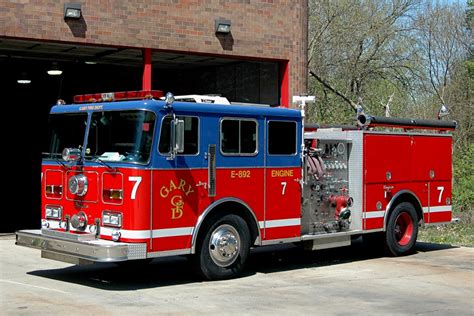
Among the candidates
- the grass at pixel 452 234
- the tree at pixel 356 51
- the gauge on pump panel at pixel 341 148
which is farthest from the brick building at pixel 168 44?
the tree at pixel 356 51

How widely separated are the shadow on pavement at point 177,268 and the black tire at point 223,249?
26 cm

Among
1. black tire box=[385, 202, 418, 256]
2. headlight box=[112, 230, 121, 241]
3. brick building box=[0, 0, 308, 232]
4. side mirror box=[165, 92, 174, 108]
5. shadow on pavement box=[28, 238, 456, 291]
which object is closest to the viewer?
headlight box=[112, 230, 121, 241]

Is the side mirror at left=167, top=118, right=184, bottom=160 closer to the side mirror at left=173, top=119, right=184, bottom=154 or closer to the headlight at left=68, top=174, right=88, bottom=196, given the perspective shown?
the side mirror at left=173, top=119, right=184, bottom=154

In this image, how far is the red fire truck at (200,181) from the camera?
380 inches

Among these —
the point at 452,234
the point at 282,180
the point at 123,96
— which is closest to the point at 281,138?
the point at 282,180

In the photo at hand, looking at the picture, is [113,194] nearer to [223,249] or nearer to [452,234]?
[223,249]

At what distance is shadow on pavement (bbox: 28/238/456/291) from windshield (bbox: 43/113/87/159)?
181 cm

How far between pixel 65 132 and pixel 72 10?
14.5ft

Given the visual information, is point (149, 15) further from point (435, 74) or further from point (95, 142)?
point (435, 74)

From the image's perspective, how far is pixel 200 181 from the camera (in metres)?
10.2

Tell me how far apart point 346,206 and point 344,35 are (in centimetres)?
1868

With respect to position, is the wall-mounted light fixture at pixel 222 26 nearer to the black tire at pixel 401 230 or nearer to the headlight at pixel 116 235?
the black tire at pixel 401 230

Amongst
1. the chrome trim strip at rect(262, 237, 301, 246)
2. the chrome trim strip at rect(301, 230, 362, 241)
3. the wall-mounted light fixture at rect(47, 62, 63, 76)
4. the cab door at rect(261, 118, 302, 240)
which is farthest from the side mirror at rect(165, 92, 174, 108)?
the wall-mounted light fixture at rect(47, 62, 63, 76)

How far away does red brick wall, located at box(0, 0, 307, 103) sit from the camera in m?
14.2
